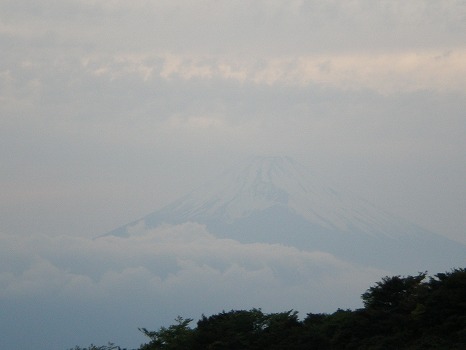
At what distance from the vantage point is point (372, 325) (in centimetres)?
3316

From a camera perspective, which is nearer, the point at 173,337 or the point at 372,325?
the point at 372,325

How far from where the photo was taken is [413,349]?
2927 cm

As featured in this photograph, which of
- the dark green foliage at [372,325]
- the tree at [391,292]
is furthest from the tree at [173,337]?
the tree at [391,292]

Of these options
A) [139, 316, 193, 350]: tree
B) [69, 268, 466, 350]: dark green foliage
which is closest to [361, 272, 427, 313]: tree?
[69, 268, 466, 350]: dark green foliage

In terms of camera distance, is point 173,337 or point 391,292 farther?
point 173,337

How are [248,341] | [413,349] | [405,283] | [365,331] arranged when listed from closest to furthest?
[413,349] < [365,331] < [405,283] < [248,341]

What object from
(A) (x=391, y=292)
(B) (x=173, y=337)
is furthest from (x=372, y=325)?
(B) (x=173, y=337)

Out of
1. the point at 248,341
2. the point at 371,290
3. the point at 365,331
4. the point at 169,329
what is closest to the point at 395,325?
the point at 365,331

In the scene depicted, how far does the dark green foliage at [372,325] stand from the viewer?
30.3m

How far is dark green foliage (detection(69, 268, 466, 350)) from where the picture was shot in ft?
99.6

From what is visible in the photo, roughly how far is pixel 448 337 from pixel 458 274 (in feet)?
8.60

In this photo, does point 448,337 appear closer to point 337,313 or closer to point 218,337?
point 337,313

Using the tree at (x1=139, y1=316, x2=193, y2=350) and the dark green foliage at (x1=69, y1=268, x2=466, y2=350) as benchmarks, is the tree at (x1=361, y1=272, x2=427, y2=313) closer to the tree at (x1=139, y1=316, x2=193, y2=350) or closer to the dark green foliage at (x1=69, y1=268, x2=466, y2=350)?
the dark green foliage at (x1=69, y1=268, x2=466, y2=350)

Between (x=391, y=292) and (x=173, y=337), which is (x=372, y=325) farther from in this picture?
(x=173, y=337)
